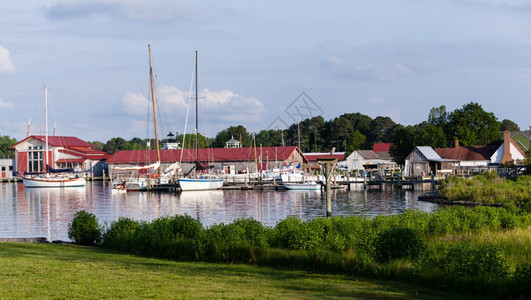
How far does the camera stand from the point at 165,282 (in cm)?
1518

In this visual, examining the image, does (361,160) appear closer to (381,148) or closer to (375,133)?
(381,148)

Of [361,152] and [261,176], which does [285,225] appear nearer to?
[261,176]

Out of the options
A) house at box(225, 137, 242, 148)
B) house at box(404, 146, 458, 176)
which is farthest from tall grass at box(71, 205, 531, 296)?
house at box(225, 137, 242, 148)

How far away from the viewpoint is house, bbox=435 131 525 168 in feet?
322

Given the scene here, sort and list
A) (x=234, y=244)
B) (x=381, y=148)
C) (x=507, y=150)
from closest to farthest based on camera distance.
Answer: (x=234, y=244) → (x=507, y=150) → (x=381, y=148)

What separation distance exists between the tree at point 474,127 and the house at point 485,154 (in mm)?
8775

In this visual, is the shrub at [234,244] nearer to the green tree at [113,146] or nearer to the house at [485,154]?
the house at [485,154]

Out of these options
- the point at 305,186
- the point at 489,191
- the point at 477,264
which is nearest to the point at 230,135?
the point at 305,186

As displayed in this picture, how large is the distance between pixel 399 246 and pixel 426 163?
7923cm

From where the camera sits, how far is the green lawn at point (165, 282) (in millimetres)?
13688

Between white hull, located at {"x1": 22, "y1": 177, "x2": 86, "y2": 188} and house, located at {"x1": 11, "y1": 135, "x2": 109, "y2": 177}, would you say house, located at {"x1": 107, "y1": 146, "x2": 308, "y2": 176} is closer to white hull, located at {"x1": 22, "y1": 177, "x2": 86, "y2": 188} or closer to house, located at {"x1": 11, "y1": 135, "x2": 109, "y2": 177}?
house, located at {"x1": 11, "y1": 135, "x2": 109, "y2": 177}

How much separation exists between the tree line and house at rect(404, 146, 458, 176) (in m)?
11.5

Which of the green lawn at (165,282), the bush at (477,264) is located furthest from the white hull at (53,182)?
the bush at (477,264)

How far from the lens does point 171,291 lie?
14.0 meters
